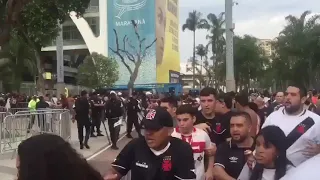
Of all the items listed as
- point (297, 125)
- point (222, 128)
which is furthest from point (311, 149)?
point (222, 128)

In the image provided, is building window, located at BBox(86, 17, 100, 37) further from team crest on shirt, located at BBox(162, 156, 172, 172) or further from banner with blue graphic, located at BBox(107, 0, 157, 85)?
team crest on shirt, located at BBox(162, 156, 172, 172)

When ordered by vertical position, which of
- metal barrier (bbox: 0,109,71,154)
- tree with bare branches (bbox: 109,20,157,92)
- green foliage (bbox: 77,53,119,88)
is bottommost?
metal barrier (bbox: 0,109,71,154)

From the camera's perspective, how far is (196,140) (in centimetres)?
537

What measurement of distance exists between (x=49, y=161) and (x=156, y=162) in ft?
6.88

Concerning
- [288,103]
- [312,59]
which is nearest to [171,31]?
[312,59]

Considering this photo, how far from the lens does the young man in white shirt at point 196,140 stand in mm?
5258

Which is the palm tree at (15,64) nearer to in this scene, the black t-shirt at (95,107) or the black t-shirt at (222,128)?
the black t-shirt at (95,107)

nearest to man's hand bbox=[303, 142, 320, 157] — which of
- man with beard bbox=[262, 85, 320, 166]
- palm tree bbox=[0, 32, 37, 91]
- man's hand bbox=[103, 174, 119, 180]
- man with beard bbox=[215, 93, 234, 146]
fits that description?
man with beard bbox=[262, 85, 320, 166]

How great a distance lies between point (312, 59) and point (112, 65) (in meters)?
23.2

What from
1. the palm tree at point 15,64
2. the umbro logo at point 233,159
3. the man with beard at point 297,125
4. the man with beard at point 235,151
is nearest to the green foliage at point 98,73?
the palm tree at point 15,64

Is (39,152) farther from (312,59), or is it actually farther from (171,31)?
(171,31)

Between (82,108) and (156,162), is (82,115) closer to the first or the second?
(82,108)

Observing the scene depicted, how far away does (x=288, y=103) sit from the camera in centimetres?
594

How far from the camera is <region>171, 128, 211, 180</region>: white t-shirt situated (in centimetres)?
521
